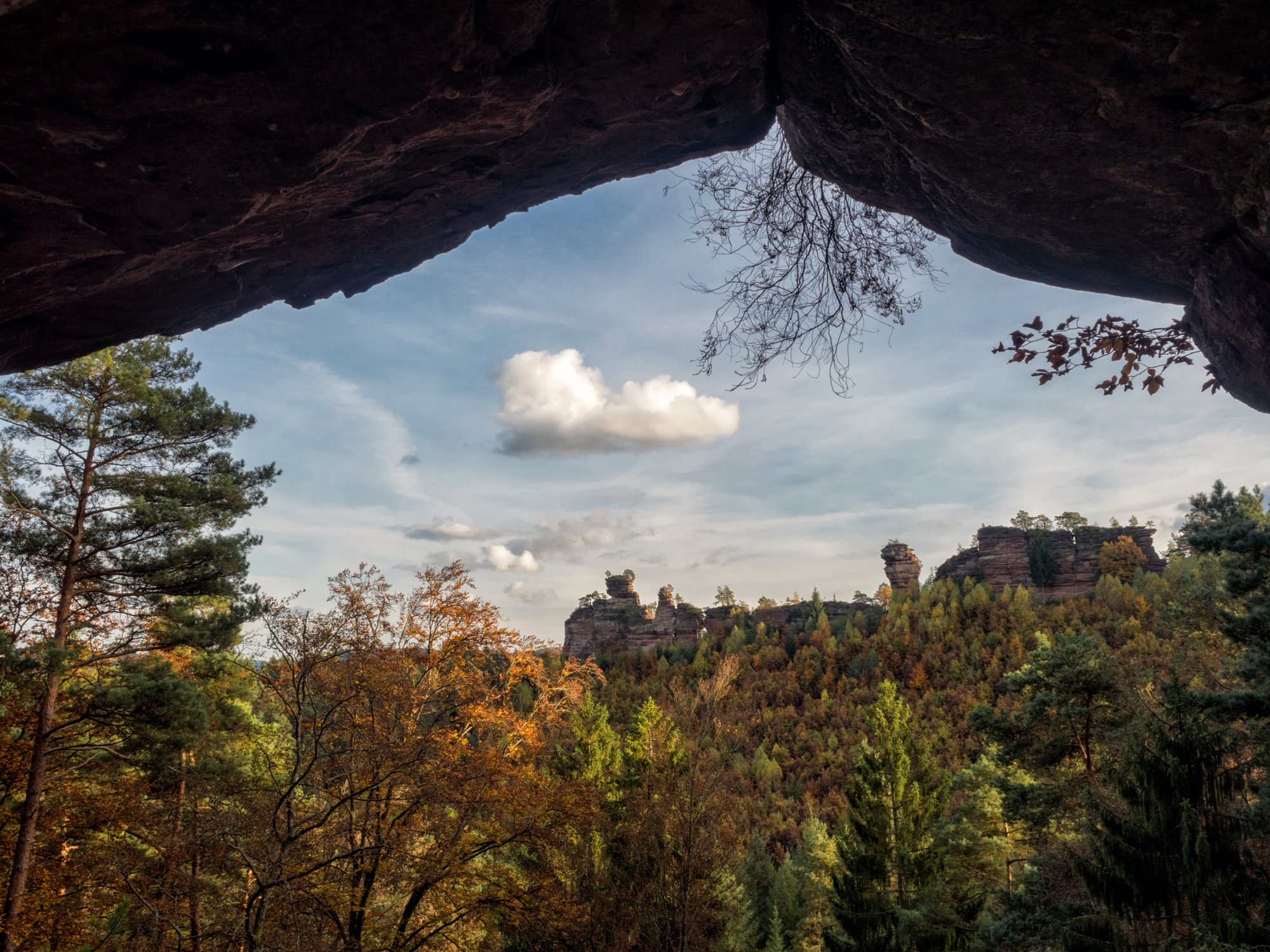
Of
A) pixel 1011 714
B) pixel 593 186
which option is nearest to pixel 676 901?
pixel 1011 714

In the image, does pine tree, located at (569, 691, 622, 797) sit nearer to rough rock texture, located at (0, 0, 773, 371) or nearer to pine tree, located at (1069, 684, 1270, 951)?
pine tree, located at (1069, 684, 1270, 951)

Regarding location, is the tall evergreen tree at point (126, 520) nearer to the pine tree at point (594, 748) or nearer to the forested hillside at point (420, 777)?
the forested hillside at point (420, 777)

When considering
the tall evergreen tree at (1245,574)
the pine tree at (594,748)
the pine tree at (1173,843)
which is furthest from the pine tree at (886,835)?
the tall evergreen tree at (1245,574)

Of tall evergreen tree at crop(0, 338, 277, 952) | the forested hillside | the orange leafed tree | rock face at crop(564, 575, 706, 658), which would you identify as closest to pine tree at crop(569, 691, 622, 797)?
the forested hillside

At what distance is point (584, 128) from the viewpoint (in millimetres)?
3977

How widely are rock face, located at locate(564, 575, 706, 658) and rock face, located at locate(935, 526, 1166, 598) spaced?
2702cm

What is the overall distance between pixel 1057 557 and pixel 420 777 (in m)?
63.3

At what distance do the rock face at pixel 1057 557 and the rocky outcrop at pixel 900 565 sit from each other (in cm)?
787

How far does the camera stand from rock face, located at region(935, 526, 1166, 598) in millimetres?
56594

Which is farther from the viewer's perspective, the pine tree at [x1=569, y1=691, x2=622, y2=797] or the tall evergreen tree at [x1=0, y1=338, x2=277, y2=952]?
the pine tree at [x1=569, y1=691, x2=622, y2=797]

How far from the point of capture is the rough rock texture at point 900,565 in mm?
70500

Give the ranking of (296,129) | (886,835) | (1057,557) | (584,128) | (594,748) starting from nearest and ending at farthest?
(296,129) → (584,128) → (886,835) → (594,748) → (1057,557)

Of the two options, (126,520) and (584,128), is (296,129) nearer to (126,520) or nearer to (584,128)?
(584,128)

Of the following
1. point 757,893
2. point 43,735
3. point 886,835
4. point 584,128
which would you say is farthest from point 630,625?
point 584,128
